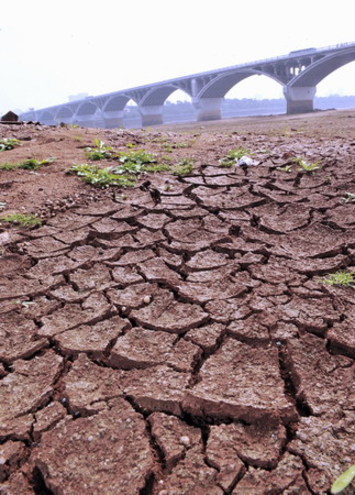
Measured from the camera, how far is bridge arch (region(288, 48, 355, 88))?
90.8 ft

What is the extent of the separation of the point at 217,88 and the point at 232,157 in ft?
125

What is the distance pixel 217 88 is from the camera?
39562 mm

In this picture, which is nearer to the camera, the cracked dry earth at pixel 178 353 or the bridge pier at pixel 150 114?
the cracked dry earth at pixel 178 353

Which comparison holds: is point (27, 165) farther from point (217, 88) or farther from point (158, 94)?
point (158, 94)

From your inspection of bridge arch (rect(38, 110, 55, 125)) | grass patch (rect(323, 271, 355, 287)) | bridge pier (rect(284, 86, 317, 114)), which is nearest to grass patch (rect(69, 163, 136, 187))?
grass patch (rect(323, 271, 355, 287))

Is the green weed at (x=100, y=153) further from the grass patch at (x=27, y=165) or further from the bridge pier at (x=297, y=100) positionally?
the bridge pier at (x=297, y=100)

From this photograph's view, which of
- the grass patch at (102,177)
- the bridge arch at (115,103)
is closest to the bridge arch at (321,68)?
the bridge arch at (115,103)

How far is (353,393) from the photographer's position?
1.50 meters

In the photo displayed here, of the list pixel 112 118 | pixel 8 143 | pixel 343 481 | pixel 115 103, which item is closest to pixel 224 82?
pixel 115 103

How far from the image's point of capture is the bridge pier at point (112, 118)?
165 ft

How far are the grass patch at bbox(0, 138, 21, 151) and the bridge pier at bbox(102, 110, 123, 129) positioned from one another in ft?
156

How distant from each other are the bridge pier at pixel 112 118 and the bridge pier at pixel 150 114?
5.43 metres

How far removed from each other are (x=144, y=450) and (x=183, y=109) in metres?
72.4

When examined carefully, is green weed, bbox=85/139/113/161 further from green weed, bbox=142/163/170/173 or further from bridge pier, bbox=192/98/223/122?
bridge pier, bbox=192/98/223/122
